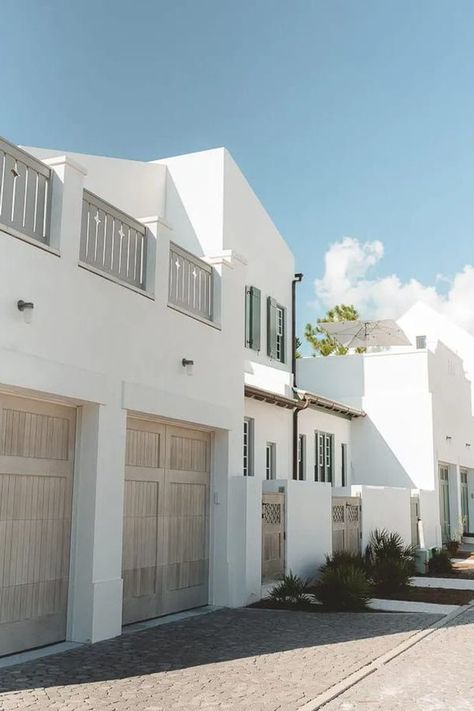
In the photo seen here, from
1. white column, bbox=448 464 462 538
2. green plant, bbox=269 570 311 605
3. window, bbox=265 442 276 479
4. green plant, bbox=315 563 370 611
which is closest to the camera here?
green plant, bbox=315 563 370 611

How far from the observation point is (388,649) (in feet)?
Result: 27.0

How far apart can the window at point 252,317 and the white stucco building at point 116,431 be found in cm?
273

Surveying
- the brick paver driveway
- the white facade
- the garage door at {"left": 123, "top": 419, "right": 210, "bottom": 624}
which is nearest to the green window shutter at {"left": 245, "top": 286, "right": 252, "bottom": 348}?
the garage door at {"left": 123, "top": 419, "right": 210, "bottom": 624}

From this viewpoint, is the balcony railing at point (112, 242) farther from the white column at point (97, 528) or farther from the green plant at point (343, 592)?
the green plant at point (343, 592)

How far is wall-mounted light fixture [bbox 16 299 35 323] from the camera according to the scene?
743 centimetres

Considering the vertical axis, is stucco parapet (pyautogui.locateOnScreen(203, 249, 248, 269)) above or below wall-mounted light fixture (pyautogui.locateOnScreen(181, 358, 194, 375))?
above

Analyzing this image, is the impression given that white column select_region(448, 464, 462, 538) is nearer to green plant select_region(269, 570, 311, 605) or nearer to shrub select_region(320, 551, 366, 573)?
shrub select_region(320, 551, 366, 573)

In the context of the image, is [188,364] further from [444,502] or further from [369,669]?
[444,502]

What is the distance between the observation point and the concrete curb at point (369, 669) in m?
6.18

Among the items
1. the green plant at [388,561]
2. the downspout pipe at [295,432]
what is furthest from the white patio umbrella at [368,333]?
the green plant at [388,561]

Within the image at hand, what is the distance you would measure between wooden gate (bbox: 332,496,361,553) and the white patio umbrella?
8.33 meters

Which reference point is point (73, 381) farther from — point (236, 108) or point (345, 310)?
point (345, 310)

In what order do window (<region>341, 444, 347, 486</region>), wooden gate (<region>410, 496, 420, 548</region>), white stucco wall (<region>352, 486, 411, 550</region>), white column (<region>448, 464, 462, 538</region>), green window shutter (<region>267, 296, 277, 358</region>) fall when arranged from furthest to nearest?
white column (<region>448, 464, 462, 538</region>) < window (<region>341, 444, 347, 486</region>) < wooden gate (<region>410, 496, 420, 548</region>) < green window shutter (<region>267, 296, 277, 358</region>) < white stucco wall (<region>352, 486, 411, 550</region>)

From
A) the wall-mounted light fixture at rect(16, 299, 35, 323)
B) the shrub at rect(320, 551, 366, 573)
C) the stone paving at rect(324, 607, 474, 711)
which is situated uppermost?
the wall-mounted light fixture at rect(16, 299, 35, 323)
